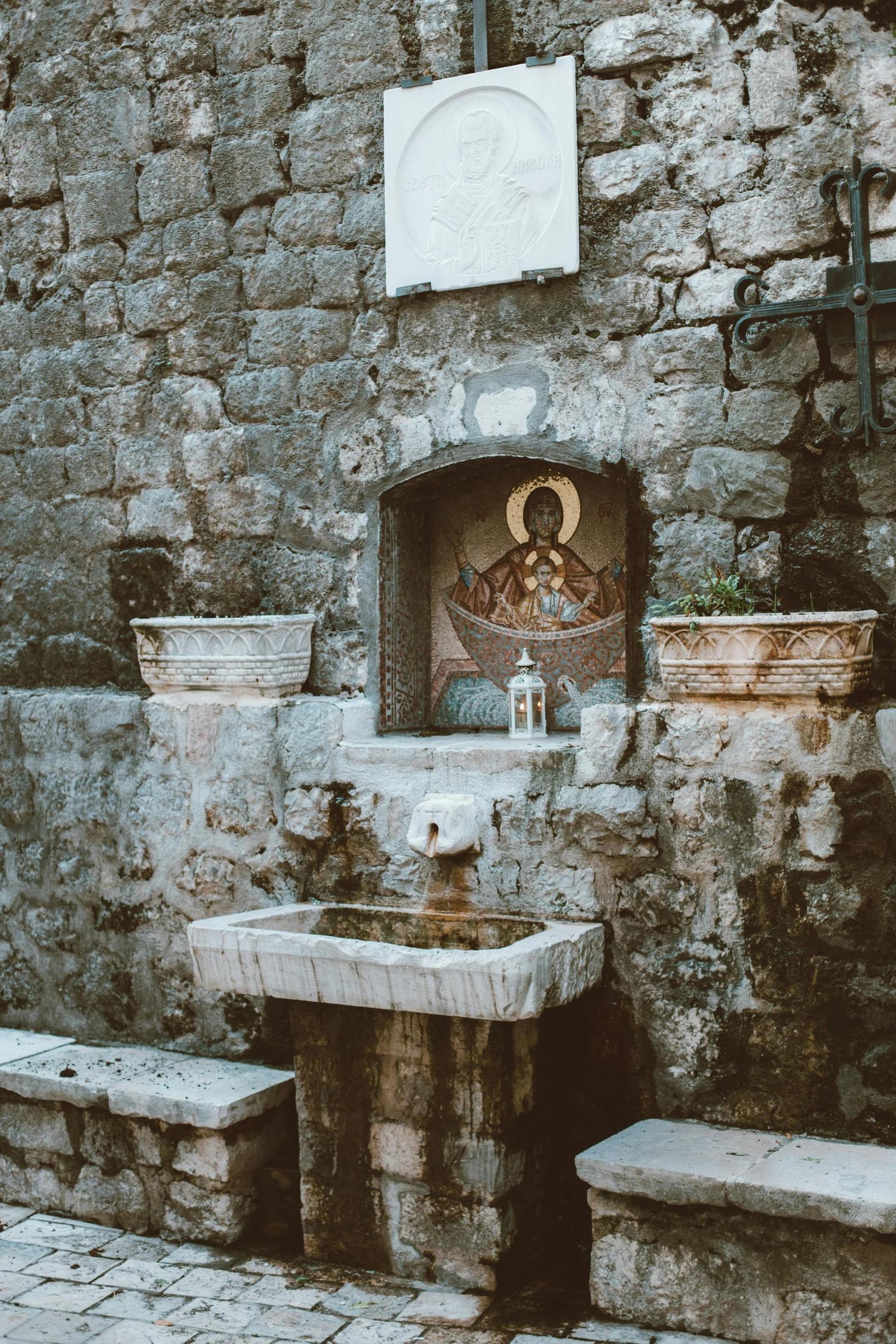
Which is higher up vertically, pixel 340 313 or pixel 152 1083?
pixel 340 313

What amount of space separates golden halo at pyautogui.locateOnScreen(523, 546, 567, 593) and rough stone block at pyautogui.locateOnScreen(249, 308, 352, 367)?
2.73 ft

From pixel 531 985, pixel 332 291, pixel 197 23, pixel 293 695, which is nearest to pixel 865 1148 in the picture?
pixel 531 985

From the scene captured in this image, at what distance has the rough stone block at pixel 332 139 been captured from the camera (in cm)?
404

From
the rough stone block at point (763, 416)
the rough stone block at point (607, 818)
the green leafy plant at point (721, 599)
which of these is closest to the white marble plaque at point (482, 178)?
the rough stone block at point (763, 416)

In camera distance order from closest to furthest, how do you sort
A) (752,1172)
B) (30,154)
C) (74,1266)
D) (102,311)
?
(752,1172) → (74,1266) → (102,311) → (30,154)

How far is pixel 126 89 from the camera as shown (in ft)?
14.5

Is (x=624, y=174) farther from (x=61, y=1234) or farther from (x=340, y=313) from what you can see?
(x=61, y=1234)

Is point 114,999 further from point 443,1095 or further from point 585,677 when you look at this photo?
point 585,677

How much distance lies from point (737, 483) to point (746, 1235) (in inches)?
71.1

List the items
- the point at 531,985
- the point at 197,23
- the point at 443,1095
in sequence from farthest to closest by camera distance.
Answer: the point at 197,23 < the point at 443,1095 < the point at 531,985

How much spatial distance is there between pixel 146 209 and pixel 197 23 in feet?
1.90

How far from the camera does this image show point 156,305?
4.38 m

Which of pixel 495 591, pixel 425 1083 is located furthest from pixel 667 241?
pixel 425 1083

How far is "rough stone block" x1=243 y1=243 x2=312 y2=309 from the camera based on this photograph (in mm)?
4145
